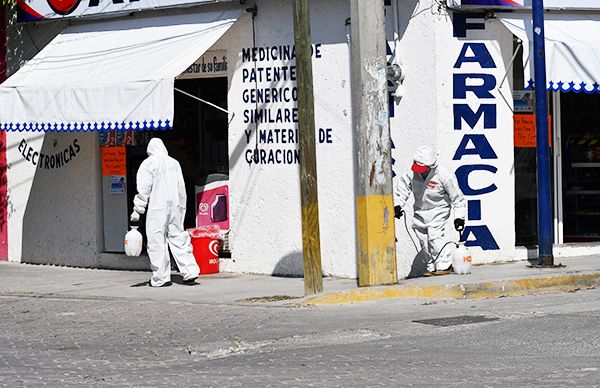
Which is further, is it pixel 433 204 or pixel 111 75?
pixel 111 75

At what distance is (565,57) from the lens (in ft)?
48.7

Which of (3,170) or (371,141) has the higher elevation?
(371,141)

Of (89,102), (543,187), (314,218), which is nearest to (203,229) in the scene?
(89,102)

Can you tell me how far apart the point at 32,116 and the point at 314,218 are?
4.99 meters

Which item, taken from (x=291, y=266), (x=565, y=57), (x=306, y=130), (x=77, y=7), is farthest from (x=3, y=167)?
(x=565, y=57)

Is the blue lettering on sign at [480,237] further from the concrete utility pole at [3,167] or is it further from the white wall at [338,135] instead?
the concrete utility pole at [3,167]

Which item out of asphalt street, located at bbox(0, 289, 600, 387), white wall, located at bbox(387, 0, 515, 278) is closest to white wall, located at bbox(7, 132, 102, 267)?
asphalt street, located at bbox(0, 289, 600, 387)

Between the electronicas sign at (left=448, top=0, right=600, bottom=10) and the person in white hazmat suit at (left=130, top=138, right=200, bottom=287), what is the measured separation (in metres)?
4.10

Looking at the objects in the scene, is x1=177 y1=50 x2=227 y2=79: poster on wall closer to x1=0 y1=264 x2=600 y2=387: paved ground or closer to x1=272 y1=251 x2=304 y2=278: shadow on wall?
x1=272 y1=251 x2=304 y2=278: shadow on wall

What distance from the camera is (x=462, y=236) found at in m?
15.3

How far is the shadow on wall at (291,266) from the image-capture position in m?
15.9

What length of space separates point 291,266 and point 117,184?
3.24 metres

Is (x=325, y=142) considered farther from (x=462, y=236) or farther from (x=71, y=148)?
(x=71, y=148)

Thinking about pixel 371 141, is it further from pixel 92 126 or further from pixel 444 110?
pixel 92 126
